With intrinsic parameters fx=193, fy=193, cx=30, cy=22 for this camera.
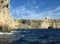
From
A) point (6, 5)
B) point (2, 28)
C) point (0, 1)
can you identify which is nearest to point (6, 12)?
point (6, 5)

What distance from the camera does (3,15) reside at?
9094 cm

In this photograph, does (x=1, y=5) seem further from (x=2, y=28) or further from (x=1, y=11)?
(x=2, y=28)

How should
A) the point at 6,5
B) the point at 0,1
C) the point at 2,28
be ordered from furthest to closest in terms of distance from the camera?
1. the point at 6,5
2. the point at 0,1
3. the point at 2,28

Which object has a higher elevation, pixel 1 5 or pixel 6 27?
pixel 1 5

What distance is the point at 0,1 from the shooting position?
291 ft

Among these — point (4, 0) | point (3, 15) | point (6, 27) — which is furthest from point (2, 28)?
point (4, 0)

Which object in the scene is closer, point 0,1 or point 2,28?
point 2,28

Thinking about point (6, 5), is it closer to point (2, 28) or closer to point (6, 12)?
point (6, 12)

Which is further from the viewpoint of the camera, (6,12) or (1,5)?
(6,12)

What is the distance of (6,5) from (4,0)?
4572 mm

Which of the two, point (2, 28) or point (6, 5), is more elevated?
point (6, 5)

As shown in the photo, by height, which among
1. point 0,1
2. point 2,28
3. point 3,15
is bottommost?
point 2,28

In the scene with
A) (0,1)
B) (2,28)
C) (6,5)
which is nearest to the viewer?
(2,28)

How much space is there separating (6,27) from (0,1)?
12730mm
